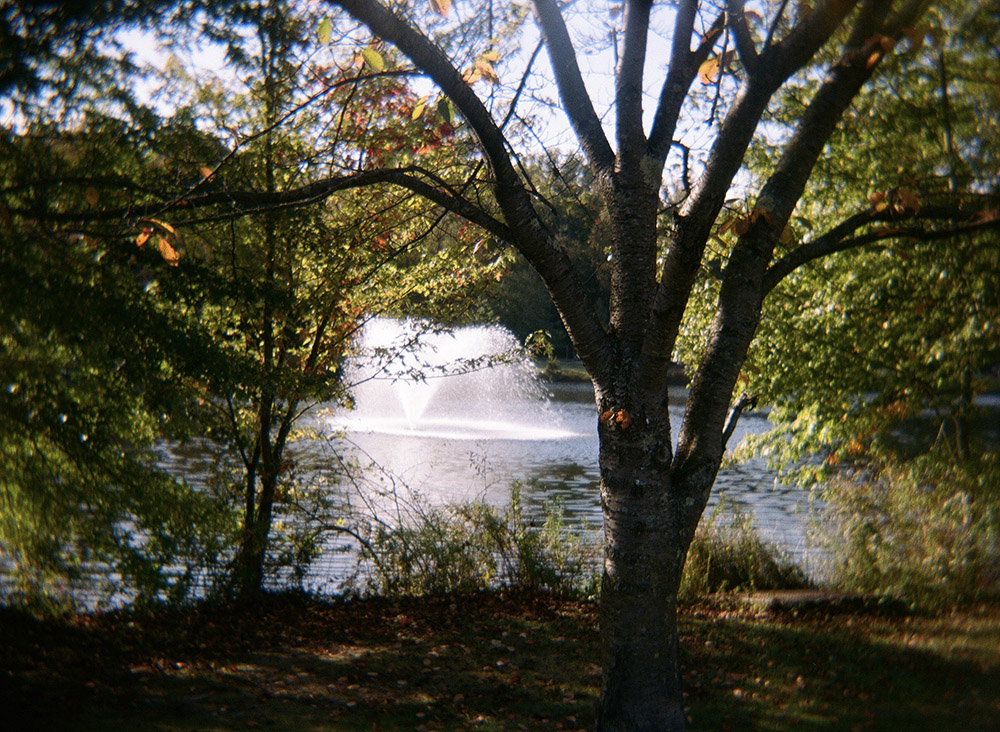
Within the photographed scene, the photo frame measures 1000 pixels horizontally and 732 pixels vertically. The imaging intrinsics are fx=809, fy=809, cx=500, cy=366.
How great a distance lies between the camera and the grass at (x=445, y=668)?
4.85 metres

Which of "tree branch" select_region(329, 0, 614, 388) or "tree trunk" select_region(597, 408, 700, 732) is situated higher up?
"tree branch" select_region(329, 0, 614, 388)

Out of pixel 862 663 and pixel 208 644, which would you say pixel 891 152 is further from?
pixel 208 644

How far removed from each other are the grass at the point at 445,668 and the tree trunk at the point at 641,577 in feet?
2.71

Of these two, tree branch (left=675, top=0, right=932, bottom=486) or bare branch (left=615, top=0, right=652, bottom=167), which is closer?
tree branch (left=675, top=0, right=932, bottom=486)

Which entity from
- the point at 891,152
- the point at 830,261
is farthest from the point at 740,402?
the point at 891,152

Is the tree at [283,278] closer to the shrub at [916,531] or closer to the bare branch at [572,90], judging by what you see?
the bare branch at [572,90]

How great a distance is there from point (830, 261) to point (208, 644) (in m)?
6.68

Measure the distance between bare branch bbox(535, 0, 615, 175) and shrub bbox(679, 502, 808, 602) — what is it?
5.00 meters

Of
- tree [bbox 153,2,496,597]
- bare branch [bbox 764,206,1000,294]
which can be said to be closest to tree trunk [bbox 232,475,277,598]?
tree [bbox 153,2,496,597]

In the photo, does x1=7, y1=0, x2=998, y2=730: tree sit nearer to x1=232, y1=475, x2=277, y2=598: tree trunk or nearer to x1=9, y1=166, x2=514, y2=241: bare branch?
x1=9, y1=166, x2=514, y2=241: bare branch

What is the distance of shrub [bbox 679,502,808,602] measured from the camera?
8.50 m

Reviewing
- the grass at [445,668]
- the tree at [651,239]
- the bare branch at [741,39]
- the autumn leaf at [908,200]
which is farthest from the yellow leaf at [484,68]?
the grass at [445,668]

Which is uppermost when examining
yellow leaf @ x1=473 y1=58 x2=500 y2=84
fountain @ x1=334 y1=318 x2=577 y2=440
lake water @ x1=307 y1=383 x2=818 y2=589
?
yellow leaf @ x1=473 y1=58 x2=500 y2=84

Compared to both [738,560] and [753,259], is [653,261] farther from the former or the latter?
[738,560]
